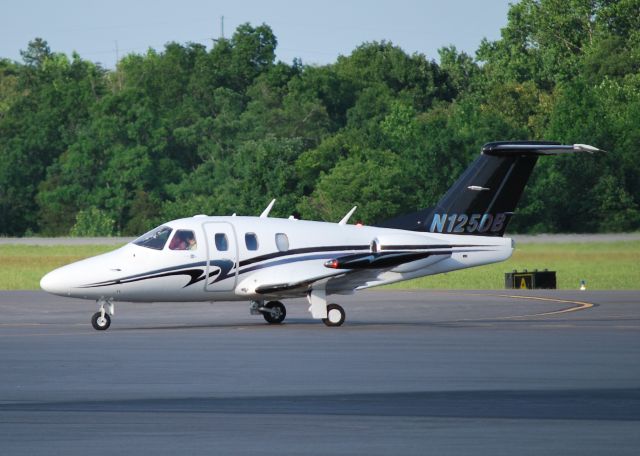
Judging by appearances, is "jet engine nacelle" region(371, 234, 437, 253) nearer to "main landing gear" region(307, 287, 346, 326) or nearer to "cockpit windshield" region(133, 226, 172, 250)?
"main landing gear" region(307, 287, 346, 326)

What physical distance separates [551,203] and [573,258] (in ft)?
71.8

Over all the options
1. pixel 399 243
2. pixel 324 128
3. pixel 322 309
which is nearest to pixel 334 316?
pixel 322 309

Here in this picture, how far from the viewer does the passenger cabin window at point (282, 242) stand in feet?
102

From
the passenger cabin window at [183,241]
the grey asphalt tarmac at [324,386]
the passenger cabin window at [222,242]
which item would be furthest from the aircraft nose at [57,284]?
the passenger cabin window at [222,242]

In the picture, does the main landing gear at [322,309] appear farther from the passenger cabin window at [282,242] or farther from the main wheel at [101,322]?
the main wheel at [101,322]

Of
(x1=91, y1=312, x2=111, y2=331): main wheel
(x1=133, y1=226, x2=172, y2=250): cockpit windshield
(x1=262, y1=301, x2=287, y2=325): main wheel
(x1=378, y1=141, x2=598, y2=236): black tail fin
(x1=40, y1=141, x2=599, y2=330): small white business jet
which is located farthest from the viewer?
(x1=378, y1=141, x2=598, y2=236): black tail fin

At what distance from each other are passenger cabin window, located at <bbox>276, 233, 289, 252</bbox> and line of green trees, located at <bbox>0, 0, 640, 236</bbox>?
163 ft

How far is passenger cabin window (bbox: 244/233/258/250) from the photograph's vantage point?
1215 inches

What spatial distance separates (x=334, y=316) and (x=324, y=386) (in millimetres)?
12285

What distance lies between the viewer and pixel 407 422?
604 inches

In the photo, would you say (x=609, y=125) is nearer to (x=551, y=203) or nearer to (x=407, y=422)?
(x=551, y=203)

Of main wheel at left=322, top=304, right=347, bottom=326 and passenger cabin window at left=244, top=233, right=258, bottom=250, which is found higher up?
passenger cabin window at left=244, top=233, right=258, bottom=250

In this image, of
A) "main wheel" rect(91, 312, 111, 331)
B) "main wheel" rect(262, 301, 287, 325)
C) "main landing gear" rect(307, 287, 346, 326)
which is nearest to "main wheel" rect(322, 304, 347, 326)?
"main landing gear" rect(307, 287, 346, 326)

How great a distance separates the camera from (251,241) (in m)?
30.9
